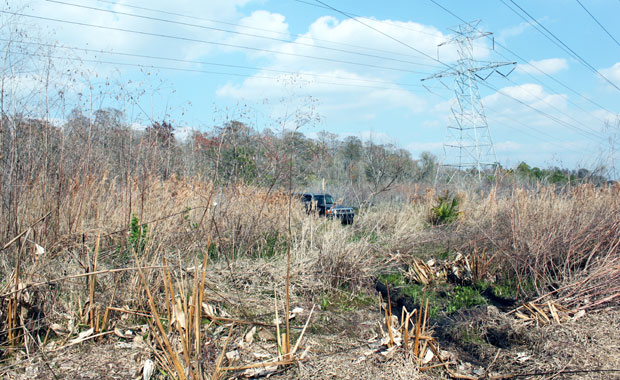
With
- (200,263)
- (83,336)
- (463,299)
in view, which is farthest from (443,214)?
(83,336)

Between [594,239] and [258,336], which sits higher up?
[594,239]

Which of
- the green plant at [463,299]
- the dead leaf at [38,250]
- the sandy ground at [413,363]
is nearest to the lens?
the sandy ground at [413,363]

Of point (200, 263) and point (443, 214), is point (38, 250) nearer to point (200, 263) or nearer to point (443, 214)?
point (200, 263)

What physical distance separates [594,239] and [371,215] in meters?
3.73

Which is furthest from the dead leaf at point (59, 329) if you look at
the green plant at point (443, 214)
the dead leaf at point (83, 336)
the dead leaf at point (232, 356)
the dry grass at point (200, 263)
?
the green plant at point (443, 214)

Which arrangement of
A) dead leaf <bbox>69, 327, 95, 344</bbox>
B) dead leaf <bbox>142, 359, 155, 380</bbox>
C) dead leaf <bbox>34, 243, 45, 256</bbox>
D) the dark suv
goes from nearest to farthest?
dead leaf <bbox>142, 359, 155, 380</bbox> → dead leaf <bbox>69, 327, 95, 344</bbox> → dead leaf <bbox>34, 243, 45, 256</bbox> → the dark suv

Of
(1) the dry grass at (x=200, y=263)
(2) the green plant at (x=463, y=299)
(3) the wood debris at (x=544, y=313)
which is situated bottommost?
(2) the green plant at (x=463, y=299)

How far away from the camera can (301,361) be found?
2.76m

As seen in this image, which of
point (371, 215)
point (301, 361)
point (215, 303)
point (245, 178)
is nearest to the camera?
point (301, 361)

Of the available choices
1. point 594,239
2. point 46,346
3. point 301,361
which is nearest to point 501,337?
point 301,361

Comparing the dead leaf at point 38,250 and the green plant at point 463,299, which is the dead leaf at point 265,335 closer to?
the dead leaf at point 38,250

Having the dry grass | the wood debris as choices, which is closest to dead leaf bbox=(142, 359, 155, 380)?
the dry grass

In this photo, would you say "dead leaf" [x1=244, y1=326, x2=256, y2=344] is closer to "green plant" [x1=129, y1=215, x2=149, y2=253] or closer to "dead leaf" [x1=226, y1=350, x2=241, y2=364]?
"dead leaf" [x1=226, y1=350, x2=241, y2=364]

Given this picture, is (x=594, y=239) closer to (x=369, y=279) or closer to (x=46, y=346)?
(x=369, y=279)
